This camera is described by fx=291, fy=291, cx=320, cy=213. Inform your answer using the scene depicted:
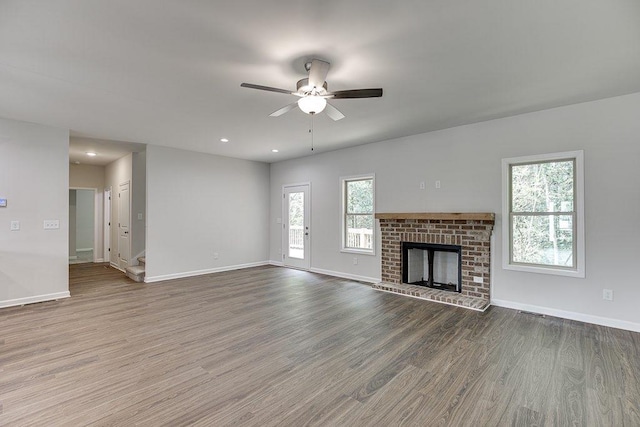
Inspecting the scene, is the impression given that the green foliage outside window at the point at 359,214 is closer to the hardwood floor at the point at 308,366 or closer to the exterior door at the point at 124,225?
the hardwood floor at the point at 308,366

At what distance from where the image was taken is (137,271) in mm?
5656

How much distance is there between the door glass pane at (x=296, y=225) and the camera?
22.6ft

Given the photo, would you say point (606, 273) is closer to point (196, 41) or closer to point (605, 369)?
point (605, 369)

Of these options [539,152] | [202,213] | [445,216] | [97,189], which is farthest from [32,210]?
[539,152]

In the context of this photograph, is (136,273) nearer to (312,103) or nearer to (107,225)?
(107,225)

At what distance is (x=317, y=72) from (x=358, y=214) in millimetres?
3634

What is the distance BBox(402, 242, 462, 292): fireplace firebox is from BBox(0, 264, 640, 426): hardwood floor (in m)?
0.81

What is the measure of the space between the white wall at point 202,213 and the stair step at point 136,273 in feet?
0.60

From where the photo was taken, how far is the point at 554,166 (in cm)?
379

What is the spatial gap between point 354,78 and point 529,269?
11.0ft

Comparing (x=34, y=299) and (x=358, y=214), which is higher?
(x=358, y=214)

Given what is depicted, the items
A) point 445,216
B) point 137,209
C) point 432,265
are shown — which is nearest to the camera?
point 445,216

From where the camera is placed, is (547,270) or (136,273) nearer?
(547,270)

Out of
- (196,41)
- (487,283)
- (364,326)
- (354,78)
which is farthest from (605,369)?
(196,41)
